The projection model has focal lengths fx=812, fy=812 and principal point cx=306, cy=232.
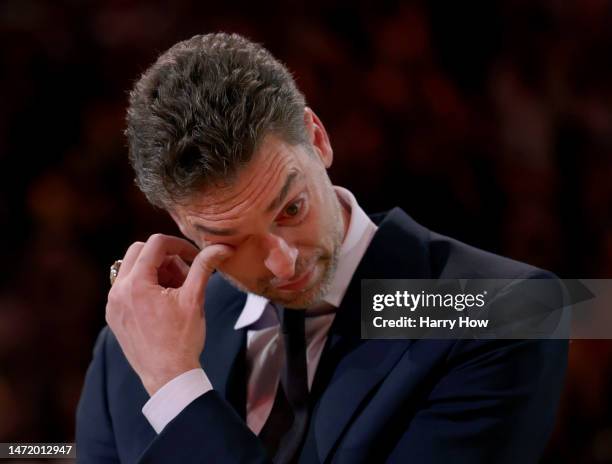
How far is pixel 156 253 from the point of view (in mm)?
1017

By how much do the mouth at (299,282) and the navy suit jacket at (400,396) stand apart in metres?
0.08

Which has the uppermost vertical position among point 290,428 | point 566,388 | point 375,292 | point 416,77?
point 416,77

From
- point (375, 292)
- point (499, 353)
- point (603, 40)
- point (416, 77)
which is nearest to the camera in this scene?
point (499, 353)

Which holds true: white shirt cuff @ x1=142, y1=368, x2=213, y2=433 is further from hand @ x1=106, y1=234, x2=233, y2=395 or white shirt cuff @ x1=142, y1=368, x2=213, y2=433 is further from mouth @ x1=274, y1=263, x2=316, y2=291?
mouth @ x1=274, y1=263, x2=316, y2=291

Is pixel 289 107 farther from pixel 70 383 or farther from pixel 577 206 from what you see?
pixel 70 383

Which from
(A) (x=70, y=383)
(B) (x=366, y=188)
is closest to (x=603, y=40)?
(B) (x=366, y=188)

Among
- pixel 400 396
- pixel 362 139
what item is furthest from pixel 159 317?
pixel 362 139

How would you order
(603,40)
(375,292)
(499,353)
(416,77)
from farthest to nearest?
(416,77), (603,40), (375,292), (499,353)

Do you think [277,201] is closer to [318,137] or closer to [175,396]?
[318,137]

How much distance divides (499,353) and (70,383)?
2.79 ft

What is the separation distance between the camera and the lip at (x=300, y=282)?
0.97 meters

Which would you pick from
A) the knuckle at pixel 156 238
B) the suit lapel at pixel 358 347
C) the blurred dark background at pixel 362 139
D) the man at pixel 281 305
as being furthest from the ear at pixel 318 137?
the blurred dark background at pixel 362 139

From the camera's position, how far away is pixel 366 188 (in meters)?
1.43

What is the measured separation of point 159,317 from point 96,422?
0.26m
